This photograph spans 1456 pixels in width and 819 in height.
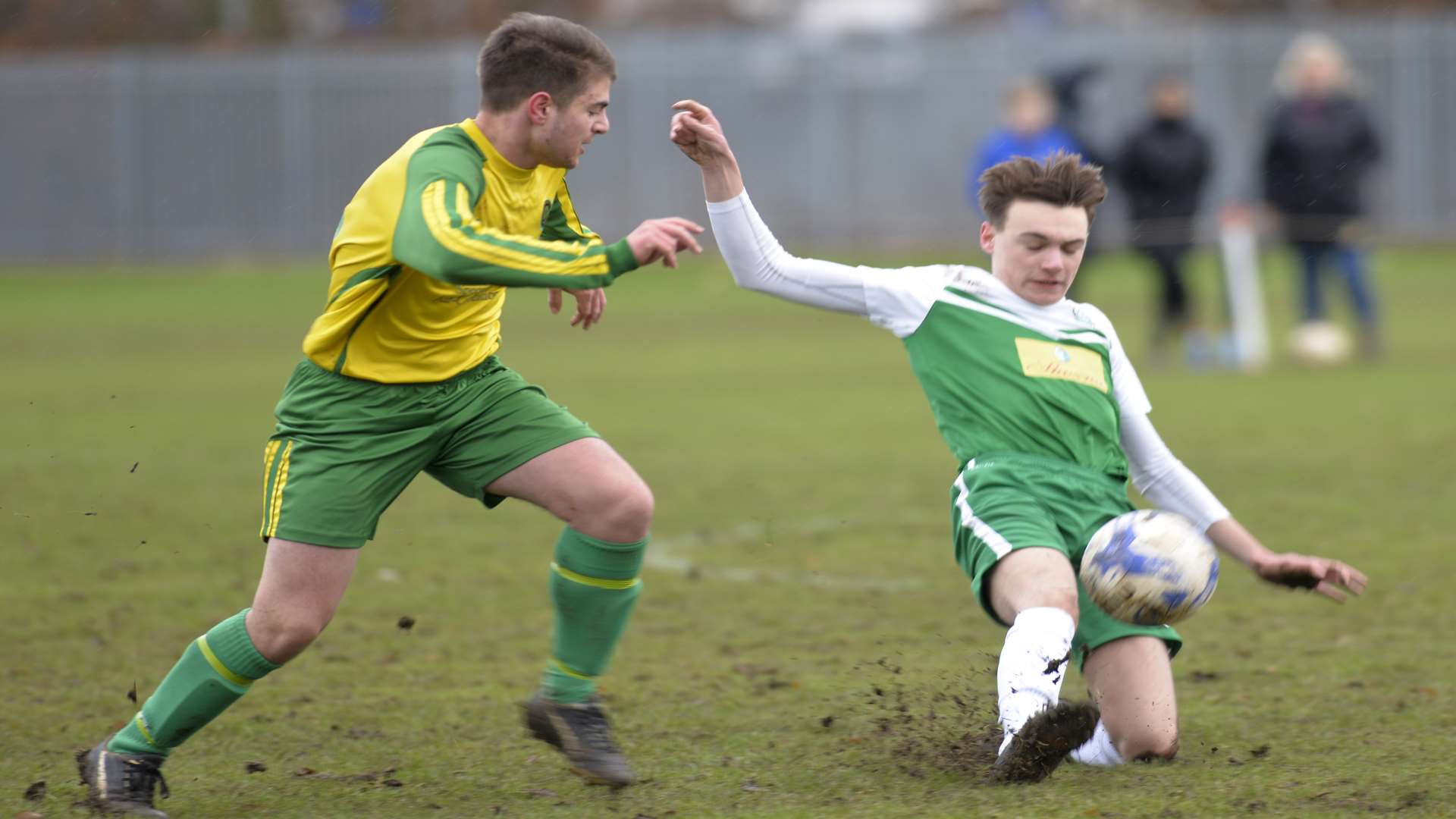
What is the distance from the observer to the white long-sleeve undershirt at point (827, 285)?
14.7 feet

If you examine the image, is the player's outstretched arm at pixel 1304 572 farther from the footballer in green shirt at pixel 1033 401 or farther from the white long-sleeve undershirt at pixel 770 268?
the white long-sleeve undershirt at pixel 770 268

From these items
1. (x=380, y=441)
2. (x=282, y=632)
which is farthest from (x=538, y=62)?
(x=282, y=632)

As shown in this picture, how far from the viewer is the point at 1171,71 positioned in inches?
1048

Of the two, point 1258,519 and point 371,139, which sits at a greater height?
point 371,139

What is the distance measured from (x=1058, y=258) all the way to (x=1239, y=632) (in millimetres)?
2037

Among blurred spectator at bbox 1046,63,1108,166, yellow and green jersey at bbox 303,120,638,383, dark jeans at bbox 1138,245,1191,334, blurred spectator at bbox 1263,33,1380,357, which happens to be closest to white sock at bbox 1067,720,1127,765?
yellow and green jersey at bbox 303,120,638,383

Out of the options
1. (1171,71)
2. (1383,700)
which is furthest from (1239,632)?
(1171,71)

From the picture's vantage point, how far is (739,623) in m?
6.21

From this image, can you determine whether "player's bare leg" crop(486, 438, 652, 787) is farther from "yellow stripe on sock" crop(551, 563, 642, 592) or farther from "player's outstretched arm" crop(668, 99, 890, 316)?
"player's outstretched arm" crop(668, 99, 890, 316)

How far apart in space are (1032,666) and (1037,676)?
0.03 meters

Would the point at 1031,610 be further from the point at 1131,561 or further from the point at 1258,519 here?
the point at 1258,519

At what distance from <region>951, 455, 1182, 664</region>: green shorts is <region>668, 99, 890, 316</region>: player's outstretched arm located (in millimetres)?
555

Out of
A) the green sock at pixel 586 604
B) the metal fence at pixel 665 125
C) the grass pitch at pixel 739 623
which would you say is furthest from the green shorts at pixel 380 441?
the metal fence at pixel 665 125

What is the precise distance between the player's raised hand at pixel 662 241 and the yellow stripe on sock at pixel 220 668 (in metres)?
1.39
